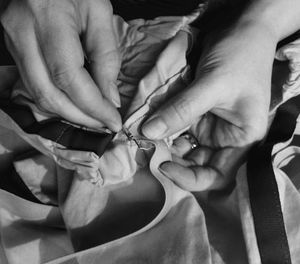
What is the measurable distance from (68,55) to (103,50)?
55 mm

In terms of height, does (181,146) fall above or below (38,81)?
below

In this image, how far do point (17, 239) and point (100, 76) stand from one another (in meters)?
0.24

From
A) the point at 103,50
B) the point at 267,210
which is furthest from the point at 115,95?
the point at 267,210

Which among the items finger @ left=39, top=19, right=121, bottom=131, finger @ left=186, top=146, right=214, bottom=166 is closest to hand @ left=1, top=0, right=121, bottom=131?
finger @ left=39, top=19, right=121, bottom=131

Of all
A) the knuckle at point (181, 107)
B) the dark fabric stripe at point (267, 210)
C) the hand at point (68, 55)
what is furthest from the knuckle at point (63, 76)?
the dark fabric stripe at point (267, 210)

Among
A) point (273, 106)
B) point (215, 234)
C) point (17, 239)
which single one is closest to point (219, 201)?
point (215, 234)

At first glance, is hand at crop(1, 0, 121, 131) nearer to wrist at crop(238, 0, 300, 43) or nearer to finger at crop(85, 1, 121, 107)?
finger at crop(85, 1, 121, 107)

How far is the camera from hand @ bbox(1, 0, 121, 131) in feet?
1.35

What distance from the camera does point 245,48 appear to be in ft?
1.56

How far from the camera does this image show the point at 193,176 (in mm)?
458

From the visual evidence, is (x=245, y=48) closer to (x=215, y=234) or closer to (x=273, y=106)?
(x=273, y=106)

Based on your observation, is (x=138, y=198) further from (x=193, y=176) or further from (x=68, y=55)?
(x=68, y=55)

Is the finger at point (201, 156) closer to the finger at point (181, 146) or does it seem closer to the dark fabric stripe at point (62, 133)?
the finger at point (181, 146)

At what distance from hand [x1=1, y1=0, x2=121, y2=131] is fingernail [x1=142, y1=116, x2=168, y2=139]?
3 cm
